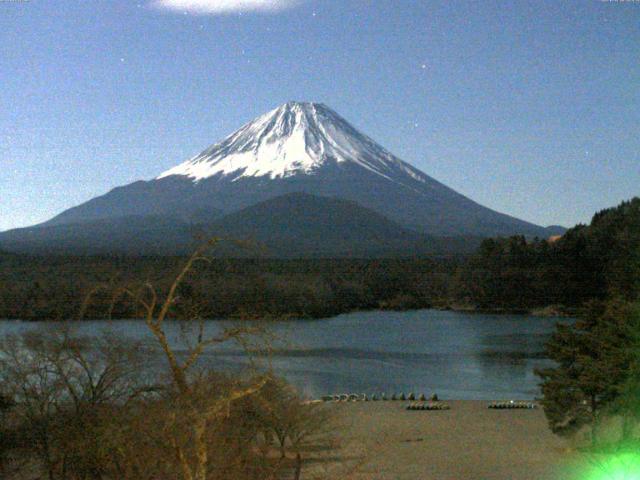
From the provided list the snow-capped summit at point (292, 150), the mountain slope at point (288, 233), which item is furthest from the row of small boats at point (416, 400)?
the snow-capped summit at point (292, 150)

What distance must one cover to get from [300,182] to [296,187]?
128 centimetres

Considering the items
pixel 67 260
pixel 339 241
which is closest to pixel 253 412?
pixel 67 260

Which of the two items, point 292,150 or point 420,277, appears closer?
point 420,277

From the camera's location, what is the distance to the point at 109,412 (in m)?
5.66

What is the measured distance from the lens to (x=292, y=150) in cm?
9494

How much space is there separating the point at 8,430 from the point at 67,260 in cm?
3215

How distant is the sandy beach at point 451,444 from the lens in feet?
33.2

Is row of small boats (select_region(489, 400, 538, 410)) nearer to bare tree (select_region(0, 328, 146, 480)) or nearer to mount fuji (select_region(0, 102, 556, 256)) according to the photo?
bare tree (select_region(0, 328, 146, 480))

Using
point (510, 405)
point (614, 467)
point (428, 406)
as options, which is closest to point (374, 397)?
point (428, 406)

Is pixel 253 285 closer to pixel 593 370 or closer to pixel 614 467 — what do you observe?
pixel 593 370

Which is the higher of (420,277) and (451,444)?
(420,277)

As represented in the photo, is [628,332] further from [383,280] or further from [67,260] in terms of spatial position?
[383,280]

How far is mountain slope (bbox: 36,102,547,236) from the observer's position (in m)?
84.4

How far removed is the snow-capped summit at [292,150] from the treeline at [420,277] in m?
40.9
